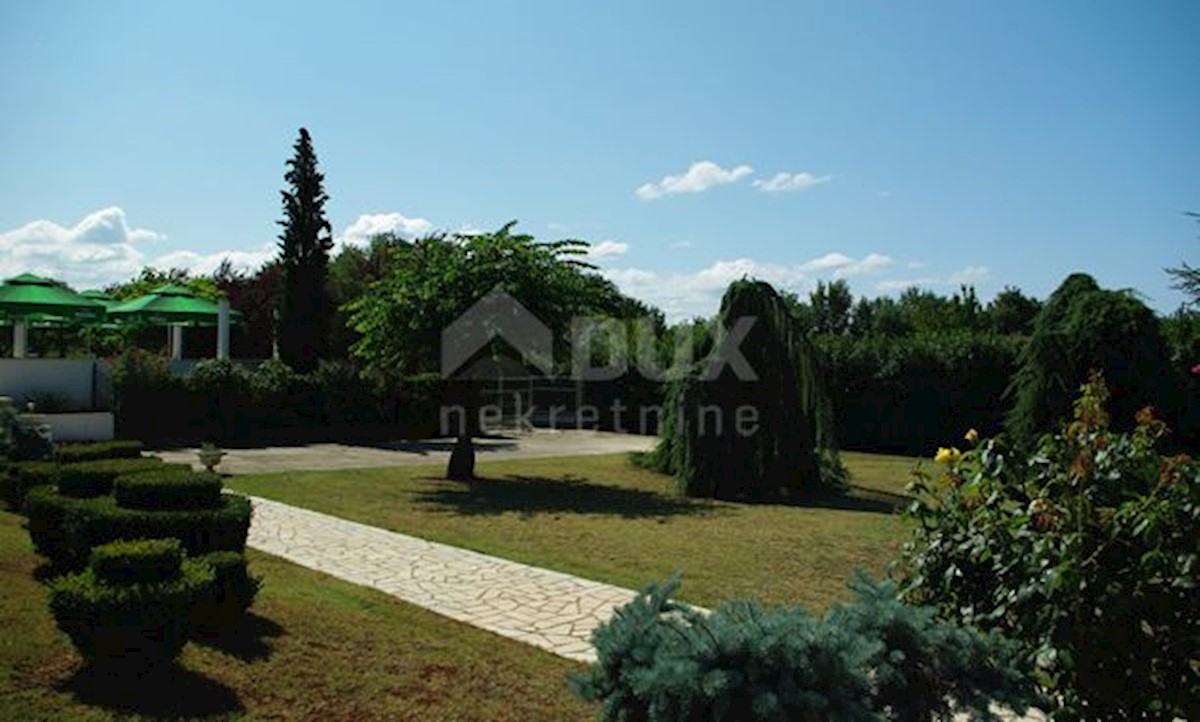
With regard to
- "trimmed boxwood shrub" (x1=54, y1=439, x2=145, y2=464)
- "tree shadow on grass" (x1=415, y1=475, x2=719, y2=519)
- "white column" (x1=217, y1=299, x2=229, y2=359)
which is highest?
"white column" (x1=217, y1=299, x2=229, y2=359)

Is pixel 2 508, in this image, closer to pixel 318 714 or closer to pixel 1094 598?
pixel 318 714

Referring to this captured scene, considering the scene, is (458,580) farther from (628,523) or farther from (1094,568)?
(1094,568)

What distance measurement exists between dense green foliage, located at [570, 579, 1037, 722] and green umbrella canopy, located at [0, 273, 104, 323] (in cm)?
2043

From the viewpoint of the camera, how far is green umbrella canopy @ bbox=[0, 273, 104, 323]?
63.6 feet

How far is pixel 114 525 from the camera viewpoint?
5863 millimetres

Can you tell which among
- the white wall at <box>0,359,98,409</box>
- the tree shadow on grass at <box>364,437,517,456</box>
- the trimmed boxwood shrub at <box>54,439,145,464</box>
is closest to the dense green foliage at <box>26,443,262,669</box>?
the trimmed boxwood shrub at <box>54,439,145,464</box>

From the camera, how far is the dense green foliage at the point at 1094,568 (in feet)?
10.1

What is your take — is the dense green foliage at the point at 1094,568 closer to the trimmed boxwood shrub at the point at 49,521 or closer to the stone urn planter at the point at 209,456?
the trimmed boxwood shrub at the point at 49,521

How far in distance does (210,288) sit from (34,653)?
130 feet

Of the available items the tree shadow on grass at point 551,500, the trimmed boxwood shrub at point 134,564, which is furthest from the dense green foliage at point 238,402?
the trimmed boxwood shrub at point 134,564

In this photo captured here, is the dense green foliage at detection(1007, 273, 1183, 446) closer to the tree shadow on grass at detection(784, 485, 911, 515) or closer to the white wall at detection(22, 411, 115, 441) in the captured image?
the tree shadow on grass at detection(784, 485, 911, 515)

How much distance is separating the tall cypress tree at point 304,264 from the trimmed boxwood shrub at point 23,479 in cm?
1953

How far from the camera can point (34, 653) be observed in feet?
15.9

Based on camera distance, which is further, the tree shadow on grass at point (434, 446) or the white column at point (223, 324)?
the white column at point (223, 324)
